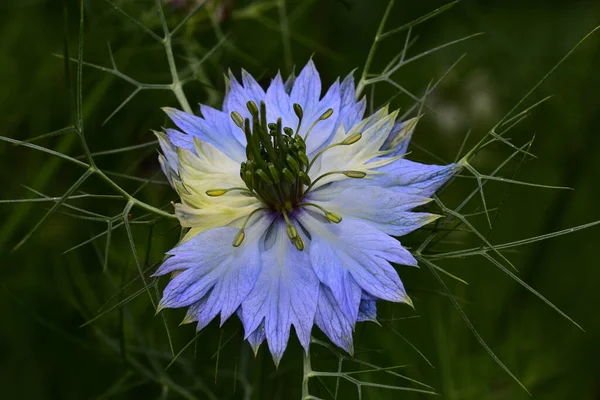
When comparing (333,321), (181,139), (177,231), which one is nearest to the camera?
(333,321)

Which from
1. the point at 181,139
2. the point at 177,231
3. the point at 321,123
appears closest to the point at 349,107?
the point at 321,123

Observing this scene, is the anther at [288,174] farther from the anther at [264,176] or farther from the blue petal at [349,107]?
the blue petal at [349,107]

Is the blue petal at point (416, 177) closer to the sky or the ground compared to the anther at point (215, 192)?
closer to the ground

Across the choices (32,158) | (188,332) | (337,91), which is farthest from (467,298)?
(32,158)

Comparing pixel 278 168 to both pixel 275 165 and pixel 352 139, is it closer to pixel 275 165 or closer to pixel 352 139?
pixel 275 165

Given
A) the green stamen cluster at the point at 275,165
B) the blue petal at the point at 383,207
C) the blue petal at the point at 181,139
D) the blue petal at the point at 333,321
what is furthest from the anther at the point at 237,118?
the blue petal at the point at 333,321

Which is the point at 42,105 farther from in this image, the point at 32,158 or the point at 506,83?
the point at 506,83
